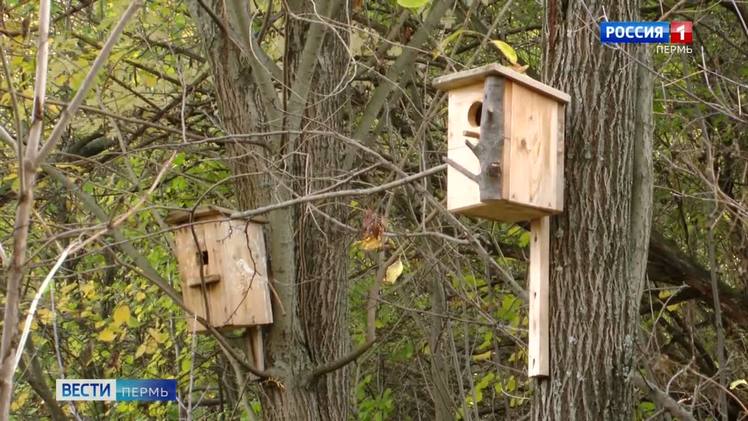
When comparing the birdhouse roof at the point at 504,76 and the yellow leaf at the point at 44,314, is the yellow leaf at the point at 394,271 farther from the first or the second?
the yellow leaf at the point at 44,314

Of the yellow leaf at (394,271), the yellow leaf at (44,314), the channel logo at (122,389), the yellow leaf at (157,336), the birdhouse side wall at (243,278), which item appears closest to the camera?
the yellow leaf at (394,271)

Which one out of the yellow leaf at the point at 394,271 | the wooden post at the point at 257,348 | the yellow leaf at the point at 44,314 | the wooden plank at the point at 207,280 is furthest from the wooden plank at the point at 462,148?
the yellow leaf at the point at 44,314

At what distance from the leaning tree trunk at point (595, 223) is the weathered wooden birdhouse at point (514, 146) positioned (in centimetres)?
8

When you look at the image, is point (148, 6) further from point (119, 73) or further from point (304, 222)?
point (304, 222)

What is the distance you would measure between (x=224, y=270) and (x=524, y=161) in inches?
76.0

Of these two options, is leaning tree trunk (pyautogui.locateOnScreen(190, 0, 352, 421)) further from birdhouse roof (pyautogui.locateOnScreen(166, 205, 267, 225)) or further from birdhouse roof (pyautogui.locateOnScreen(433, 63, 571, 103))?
birdhouse roof (pyautogui.locateOnScreen(433, 63, 571, 103))

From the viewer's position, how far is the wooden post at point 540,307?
10.6ft

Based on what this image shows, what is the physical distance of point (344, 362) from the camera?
448cm

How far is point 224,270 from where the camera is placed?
476cm

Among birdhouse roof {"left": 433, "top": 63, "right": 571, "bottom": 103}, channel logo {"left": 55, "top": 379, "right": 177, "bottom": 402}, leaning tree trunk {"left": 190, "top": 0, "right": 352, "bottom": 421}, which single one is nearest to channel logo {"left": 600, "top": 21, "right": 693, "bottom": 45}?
birdhouse roof {"left": 433, "top": 63, "right": 571, "bottom": 103}

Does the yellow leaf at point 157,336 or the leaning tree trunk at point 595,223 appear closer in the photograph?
the leaning tree trunk at point 595,223

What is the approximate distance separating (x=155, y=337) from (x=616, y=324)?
189 inches

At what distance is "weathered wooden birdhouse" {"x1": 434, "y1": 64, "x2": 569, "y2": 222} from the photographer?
3.19 metres

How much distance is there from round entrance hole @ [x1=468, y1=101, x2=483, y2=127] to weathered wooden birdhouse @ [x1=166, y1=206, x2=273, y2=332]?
1434mm
